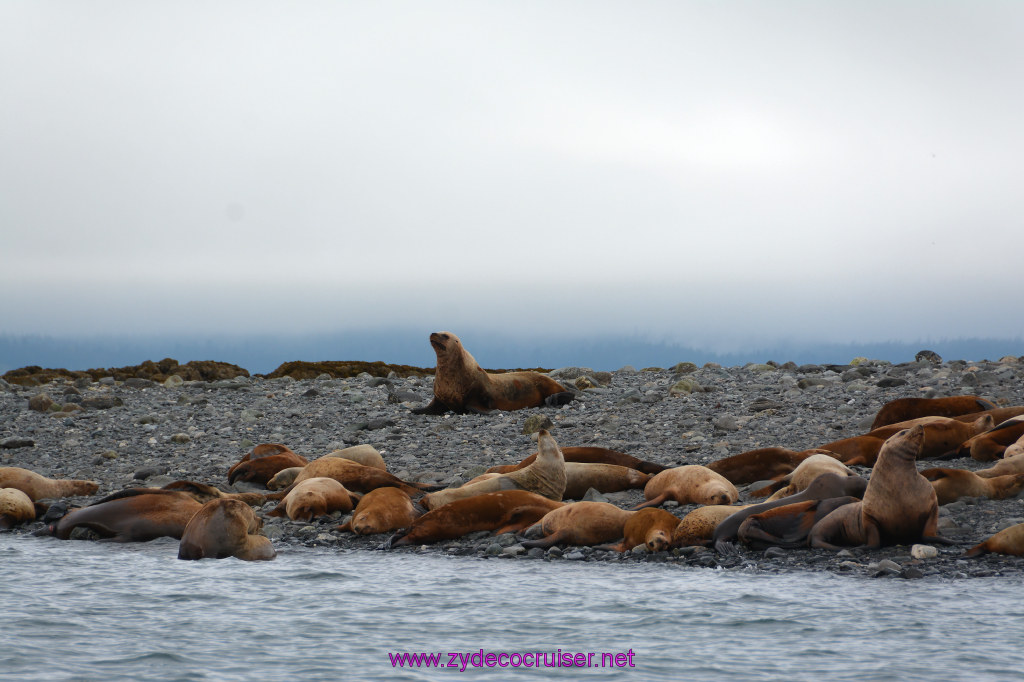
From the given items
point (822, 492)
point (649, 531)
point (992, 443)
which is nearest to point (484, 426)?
point (649, 531)

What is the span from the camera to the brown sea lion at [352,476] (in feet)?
41.5

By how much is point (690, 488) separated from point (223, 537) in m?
5.21

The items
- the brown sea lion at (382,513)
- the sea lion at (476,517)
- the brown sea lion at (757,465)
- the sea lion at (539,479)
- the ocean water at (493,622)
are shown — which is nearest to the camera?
the ocean water at (493,622)

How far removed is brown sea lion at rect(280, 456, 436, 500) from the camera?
498 inches

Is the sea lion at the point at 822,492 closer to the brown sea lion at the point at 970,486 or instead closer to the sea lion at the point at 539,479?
the brown sea lion at the point at 970,486

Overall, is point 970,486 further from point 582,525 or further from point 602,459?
point 602,459

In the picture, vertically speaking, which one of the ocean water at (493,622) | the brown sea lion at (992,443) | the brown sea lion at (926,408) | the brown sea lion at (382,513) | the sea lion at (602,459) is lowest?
the ocean water at (493,622)

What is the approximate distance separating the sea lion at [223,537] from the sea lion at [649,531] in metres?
3.60

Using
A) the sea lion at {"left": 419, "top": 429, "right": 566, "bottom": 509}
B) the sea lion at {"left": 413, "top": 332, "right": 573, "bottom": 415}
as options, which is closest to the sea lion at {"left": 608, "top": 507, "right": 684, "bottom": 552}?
the sea lion at {"left": 419, "top": 429, "right": 566, "bottom": 509}

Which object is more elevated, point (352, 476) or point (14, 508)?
point (352, 476)

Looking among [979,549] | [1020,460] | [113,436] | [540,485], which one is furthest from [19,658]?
[113,436]

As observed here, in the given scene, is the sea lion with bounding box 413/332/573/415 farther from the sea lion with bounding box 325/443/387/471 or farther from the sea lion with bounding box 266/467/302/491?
the sea lion with bounding box 266/467/302/491

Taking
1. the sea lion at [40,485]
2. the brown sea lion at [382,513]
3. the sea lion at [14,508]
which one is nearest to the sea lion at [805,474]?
the brown sea lion at [382,513]

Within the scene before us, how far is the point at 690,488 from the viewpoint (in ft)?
36.7
